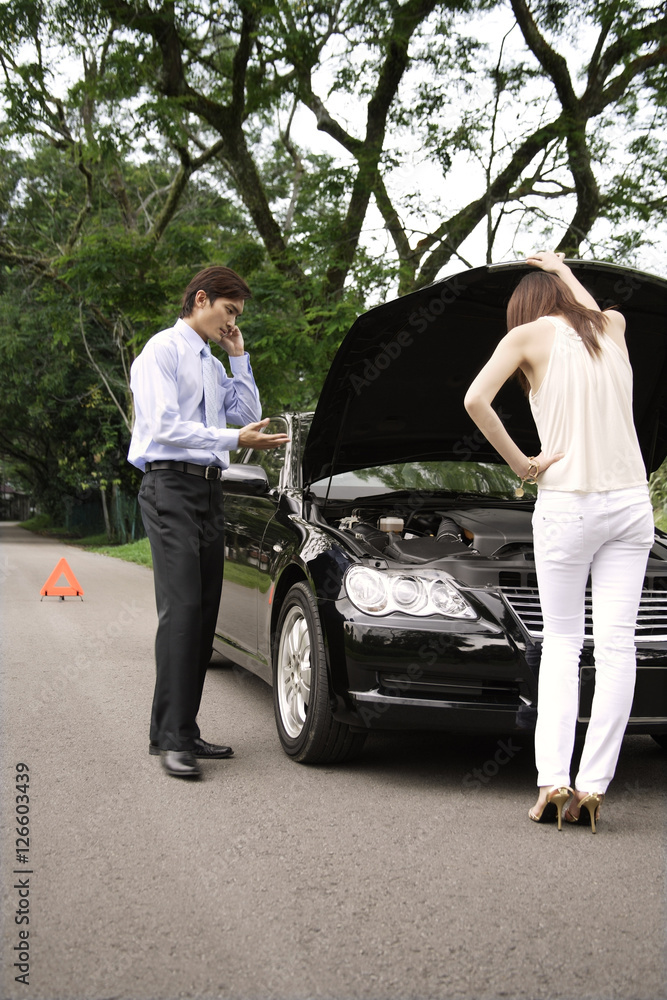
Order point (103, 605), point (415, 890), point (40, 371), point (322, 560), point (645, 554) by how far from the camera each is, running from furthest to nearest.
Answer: point (40, 371), point (103, 605), point (322, 560), point (645, 554), point (415, 890)

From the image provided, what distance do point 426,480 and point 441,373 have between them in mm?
771

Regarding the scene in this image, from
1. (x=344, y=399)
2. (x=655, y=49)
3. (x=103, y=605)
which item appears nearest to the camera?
A: (x=344, y=399)

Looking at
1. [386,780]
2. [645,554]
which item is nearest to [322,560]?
[386,780]

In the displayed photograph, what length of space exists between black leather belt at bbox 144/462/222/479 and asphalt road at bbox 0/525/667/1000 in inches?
49.3

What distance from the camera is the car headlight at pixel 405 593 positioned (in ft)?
12.2

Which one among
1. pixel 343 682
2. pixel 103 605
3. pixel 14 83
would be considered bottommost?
pixel 103 605

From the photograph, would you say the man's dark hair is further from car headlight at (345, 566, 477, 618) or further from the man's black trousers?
car headlight at (345, 566, 477, 618)

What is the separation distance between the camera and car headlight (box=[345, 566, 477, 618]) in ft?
12.2

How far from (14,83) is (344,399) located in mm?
13229

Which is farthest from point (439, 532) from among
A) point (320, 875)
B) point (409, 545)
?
point (320, 875)

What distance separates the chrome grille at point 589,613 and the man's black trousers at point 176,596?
4.28 feet

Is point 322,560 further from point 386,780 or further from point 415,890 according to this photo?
point 415,890

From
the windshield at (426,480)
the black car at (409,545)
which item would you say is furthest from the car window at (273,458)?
the windshield at (426,480)

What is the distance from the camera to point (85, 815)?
134 inches
